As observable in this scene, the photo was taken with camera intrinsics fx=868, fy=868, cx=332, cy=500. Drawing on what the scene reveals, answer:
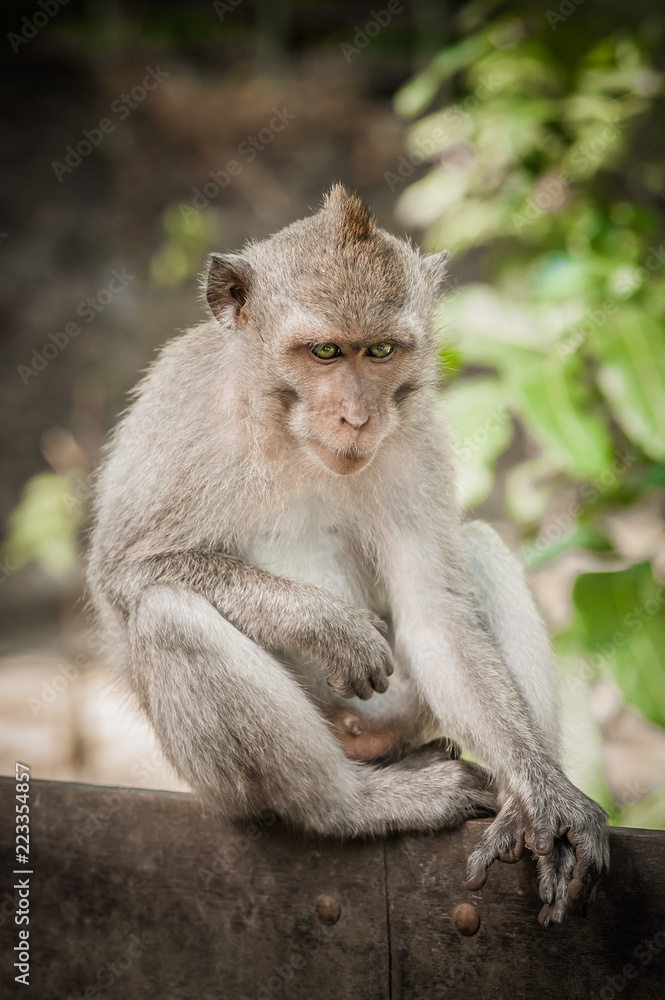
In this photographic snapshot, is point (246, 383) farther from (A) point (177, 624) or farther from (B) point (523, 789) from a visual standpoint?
(B) point (523, 789)

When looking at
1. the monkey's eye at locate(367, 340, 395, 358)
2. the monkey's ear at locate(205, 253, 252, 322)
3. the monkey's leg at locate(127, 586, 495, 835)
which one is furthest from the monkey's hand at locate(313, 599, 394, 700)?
the monkey's ear at locate(205, 253, 252, 322)

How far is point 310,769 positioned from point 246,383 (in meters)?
1.48

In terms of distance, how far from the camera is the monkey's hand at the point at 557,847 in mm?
2701

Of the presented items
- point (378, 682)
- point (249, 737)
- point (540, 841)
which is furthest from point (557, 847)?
point (249, 737)

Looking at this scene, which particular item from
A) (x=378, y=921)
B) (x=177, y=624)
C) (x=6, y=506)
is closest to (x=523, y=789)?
(x=378, y=921)

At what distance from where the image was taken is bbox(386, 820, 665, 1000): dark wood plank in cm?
266

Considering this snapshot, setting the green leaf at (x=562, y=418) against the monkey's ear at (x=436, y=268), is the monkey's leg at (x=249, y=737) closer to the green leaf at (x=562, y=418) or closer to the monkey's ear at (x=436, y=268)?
the green leaf at (x=562, y=418)

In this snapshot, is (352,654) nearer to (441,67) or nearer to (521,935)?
(521,935)

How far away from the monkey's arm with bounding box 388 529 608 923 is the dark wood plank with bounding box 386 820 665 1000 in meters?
0.10

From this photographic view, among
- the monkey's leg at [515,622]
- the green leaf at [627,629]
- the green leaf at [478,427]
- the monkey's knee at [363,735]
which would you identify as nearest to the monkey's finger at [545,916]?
the monkey's leg at [515,622]

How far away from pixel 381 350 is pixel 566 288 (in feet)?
3.70

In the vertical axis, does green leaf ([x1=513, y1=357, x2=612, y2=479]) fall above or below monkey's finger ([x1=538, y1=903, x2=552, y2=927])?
above

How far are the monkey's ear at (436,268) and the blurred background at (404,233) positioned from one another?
0.15 m

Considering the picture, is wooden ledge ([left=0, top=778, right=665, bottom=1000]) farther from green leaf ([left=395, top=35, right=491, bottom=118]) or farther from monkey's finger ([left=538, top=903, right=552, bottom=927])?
green leaf ([left=395, top=35, right=491, bottom=118])
